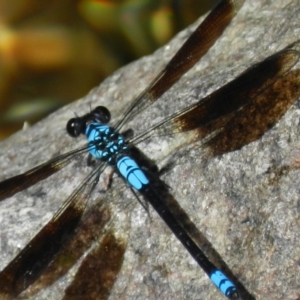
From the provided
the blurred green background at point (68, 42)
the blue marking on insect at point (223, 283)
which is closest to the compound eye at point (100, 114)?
the blue marking on insect at point (223, 283)

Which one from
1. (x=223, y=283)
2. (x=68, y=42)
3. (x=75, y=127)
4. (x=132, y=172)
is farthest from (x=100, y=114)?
(x=68, y=42)

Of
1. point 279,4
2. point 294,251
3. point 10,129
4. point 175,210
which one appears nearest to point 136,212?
point 175,210

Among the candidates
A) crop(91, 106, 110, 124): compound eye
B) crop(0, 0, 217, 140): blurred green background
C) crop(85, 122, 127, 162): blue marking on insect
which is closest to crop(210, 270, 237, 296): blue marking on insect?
crop(85, 122, 127, 162): blue marking on insect

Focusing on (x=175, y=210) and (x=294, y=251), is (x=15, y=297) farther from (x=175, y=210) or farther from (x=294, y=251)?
(x=294, y=251)

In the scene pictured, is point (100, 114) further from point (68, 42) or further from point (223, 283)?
point (68, 42)

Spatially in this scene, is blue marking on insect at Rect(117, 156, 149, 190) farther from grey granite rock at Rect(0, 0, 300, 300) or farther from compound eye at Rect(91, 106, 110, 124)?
compound eye at Rect(91, 106, 110, 124)

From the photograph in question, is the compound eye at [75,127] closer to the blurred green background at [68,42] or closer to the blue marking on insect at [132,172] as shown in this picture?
the blue marking on insect at [132,172]
